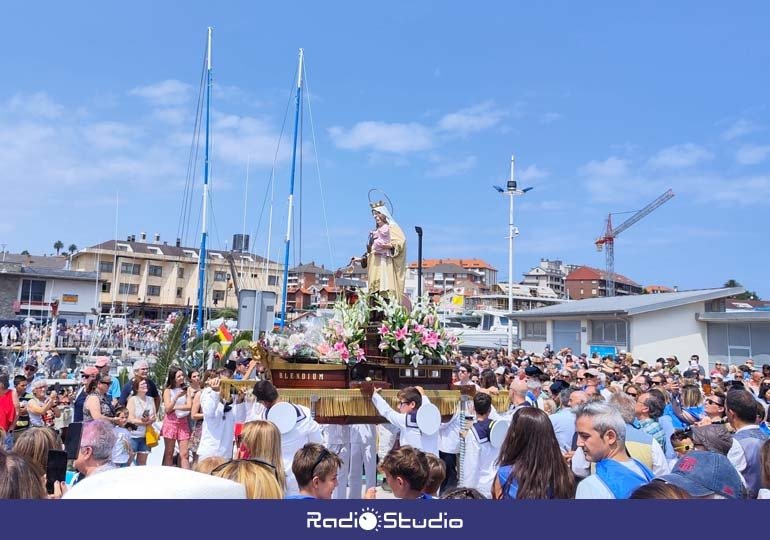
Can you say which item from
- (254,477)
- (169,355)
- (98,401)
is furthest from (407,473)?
(169,355)

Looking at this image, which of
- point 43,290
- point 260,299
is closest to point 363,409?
point 260,299

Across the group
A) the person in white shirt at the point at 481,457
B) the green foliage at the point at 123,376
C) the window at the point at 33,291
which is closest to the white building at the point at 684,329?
the green foliage at the point at 123,376

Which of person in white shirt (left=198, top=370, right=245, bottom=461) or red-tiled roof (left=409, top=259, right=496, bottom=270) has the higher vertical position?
red-tiled roof (left=409, top=259, right=496, bottom=270)

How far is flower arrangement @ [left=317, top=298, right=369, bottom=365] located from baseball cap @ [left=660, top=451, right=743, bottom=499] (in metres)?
4.83

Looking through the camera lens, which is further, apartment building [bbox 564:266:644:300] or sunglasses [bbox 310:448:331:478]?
apartment building [bbox 564:266:644:300]

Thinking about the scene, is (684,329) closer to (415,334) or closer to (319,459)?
(415,334)

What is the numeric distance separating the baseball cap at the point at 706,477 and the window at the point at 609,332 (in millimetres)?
22851

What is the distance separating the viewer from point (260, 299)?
42.4 feet

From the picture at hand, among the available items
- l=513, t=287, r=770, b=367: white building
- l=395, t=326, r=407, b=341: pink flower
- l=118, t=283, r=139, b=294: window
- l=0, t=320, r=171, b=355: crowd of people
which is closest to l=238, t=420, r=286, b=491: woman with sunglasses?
l=395, t=326, r=407, b=341: pink flower

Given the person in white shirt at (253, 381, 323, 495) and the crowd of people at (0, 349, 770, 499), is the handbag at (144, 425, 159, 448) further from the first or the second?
the person in white shirt at (253, 381, 323, 495)

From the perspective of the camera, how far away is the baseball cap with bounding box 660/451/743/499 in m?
3.10

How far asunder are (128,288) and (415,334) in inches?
2681

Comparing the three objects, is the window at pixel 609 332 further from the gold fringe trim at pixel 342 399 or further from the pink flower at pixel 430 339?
the gold fringe trim at pixel 342 399

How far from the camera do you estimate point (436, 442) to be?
21.6ft
